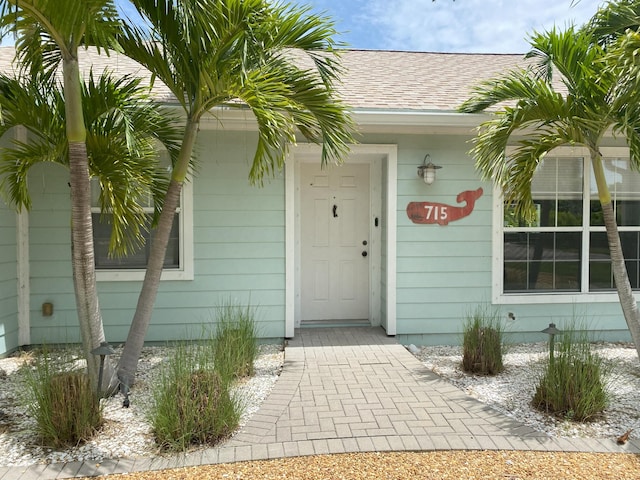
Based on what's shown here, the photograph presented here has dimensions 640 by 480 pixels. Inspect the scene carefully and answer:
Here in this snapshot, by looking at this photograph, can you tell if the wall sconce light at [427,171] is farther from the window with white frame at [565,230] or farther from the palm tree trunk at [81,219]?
the palm tree trunk at [81,219]

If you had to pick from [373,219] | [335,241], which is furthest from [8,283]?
[373,219]

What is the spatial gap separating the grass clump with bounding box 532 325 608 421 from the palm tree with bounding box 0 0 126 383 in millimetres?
3514

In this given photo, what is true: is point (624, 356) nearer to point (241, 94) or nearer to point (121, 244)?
point (241, 94)

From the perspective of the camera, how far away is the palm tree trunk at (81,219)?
3.26 m

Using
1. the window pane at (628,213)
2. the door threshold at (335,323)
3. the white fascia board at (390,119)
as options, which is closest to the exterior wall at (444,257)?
the white fascia board at (390,119)

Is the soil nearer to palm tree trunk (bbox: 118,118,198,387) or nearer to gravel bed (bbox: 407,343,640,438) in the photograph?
gravel bed (bbox: 407,343,640,438)

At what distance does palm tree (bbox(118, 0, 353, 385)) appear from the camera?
3359 mm

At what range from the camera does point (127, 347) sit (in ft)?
12.8

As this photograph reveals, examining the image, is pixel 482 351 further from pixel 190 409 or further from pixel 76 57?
pixel 76 57

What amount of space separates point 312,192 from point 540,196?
2.96 meters

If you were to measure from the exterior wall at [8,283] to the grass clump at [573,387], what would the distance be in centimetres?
530

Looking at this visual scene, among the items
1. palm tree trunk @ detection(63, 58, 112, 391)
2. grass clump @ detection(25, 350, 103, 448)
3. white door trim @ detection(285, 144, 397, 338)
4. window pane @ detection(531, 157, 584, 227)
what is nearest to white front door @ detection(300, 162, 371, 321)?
white door trim @ detection(285, 144, 397, 338)

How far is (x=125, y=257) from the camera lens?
5.35m

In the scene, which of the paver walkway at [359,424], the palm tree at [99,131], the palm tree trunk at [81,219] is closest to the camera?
the paver walkway at [359,424]
